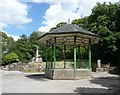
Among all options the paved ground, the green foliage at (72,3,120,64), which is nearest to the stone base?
the paved ground

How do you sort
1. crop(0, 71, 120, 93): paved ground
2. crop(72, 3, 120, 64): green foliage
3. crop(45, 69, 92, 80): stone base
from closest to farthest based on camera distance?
1. crop(0, 71, 120, 93): paved ground
2. crop(45, 69, 92, 80): stone base
3. crop(72, 3, 120, 64): green foliage

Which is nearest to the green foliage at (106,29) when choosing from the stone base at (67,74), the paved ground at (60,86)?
the stone base at (67,74)

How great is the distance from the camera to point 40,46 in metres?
67.5

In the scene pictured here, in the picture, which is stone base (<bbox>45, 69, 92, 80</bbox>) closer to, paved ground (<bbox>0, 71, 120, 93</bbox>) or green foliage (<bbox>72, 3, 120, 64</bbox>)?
paved ground (<bbox>0, 71, 120, 93</bbox>)

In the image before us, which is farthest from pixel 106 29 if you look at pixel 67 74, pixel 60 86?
pixel 60 86

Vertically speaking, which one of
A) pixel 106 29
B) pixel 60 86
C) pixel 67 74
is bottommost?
pixel 60 86

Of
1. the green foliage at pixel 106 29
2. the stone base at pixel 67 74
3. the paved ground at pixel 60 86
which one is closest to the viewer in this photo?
the paved ground at pixel 60 86

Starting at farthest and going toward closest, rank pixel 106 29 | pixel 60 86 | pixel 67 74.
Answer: pixel 106 29
pixel 67 74
pixel 60 86

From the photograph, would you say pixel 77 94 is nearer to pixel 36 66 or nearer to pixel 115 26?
pixel 115 26

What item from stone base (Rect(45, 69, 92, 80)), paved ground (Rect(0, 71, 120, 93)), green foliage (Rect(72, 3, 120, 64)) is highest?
green foliage (Rect(72, 3, 120, 64))

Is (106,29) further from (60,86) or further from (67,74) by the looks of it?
(60,86)

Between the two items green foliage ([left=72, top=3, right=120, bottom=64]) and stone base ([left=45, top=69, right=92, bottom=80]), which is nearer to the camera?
stone base ([left=45, top=69, right=92, bottom=80])

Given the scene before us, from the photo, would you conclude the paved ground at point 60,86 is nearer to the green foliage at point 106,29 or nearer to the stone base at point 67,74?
the stone base at point 67,74

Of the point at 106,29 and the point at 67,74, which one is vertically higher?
the point at 106,29
